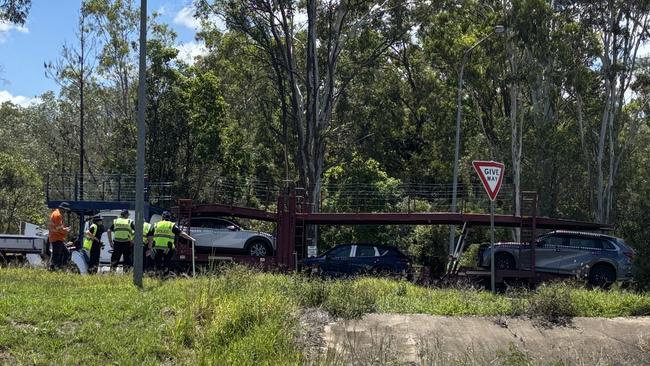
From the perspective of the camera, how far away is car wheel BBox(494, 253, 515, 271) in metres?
20.4

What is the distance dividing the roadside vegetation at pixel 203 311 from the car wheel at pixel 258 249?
8099mm

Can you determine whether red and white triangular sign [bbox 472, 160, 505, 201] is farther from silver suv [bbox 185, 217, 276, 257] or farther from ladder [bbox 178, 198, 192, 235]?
ladder [bbox 178, 198, 192, 235]

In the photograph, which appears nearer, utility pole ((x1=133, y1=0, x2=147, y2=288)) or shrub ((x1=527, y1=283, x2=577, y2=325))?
shrub ((x1=527, y1=283, x2=577, y2=325))

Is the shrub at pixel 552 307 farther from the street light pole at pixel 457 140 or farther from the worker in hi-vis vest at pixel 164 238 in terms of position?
the street light pole at pixel 457 140

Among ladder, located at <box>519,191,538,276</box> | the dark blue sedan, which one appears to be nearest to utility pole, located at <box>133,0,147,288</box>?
the dark blue sedan

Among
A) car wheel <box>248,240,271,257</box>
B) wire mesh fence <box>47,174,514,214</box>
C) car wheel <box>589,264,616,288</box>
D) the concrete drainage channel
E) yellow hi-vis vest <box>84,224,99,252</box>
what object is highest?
wire mesh fence <box>47,174,514,214</box>

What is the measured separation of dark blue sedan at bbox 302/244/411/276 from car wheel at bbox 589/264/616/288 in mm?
5431

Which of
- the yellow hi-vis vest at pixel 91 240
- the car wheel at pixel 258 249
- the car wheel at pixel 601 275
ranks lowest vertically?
the car wheel at pixel 601 275

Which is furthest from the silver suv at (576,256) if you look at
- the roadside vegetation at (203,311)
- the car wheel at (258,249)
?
the roadside vegetation at (203,311)

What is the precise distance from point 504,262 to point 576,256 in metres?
2.10

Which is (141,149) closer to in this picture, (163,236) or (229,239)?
(163,236)

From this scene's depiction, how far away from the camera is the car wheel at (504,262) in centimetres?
2042

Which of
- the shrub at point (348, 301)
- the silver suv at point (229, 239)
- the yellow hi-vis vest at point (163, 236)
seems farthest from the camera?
the silver suv at point (229, 239)

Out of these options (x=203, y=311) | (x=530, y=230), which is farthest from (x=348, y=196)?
(x=203, y=311)
